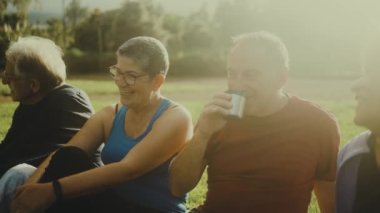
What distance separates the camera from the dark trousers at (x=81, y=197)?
3.63 meters

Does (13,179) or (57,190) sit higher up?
(57,190)

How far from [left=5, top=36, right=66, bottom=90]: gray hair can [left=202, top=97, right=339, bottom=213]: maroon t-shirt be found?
1.66 meters

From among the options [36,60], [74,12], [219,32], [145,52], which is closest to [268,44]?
[145,52]

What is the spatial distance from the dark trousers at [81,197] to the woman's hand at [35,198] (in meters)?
0.10

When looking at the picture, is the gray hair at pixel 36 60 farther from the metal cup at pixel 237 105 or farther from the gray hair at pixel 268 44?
the metal cup at pixel 237 105

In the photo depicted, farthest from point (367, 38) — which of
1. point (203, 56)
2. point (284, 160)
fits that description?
point (203, 56)

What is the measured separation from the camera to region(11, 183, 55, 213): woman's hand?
11.4ft

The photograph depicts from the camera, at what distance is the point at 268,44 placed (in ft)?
11.4

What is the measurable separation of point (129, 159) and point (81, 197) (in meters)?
0.41

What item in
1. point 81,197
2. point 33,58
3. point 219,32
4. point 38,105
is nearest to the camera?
point 81,197

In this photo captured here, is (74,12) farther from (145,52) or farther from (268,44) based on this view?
(268,44)

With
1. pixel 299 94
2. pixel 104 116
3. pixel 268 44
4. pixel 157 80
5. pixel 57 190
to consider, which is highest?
pixel 268 44

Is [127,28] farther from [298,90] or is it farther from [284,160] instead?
[284,160]

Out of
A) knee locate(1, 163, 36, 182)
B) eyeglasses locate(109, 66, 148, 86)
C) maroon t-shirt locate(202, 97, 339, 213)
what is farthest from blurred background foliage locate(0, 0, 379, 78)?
maroon t-shirt locate(202, 97, 339, 213)
